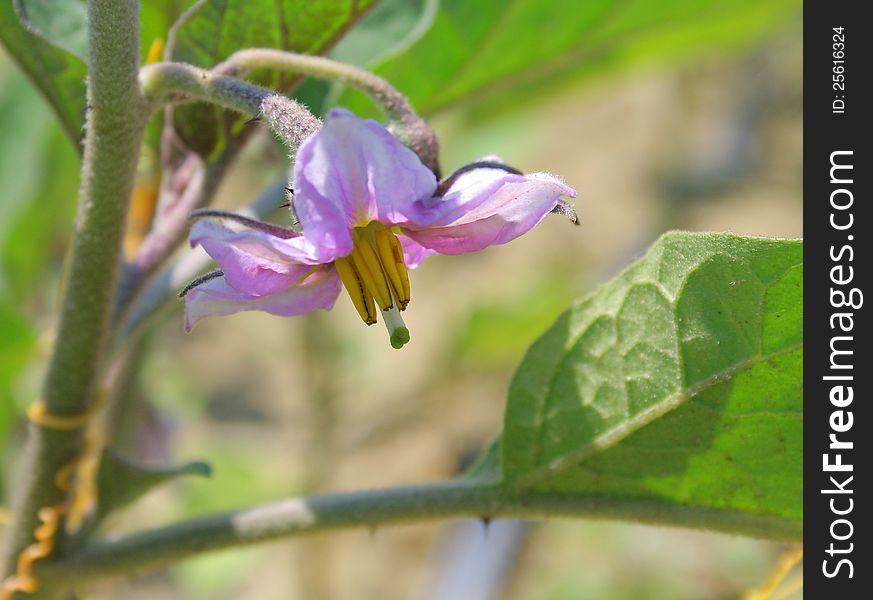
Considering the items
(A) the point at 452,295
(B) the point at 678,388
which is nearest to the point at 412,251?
(B) the point at 678,388

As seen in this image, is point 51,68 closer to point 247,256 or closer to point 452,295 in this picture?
point 247,256

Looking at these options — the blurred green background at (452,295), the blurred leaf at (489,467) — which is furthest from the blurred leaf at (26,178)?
the blurred leaf at (489,467)

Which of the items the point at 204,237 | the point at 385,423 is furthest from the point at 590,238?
the point at 204,237

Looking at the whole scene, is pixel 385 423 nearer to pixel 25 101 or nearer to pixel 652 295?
pixel 25 101

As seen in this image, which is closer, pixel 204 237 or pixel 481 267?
pixel 204 237

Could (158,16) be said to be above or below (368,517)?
above

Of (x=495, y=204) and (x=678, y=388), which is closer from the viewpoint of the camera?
(x=495, y=204)
